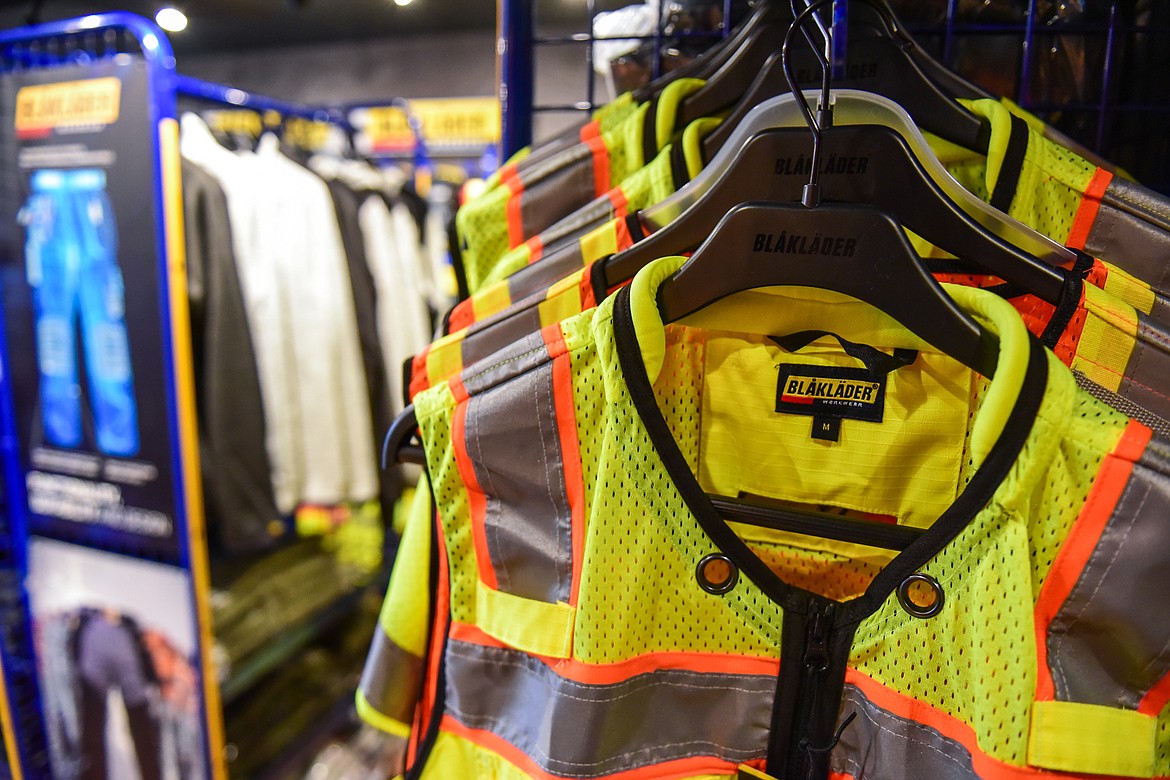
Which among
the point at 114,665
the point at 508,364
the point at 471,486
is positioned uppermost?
the point at 508,364

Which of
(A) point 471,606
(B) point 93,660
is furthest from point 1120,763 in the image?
(B) point 93,660

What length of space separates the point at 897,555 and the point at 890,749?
14cm

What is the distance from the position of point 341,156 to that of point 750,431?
1768 millimetres

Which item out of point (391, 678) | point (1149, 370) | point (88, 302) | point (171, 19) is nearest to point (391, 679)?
point (391, 678)

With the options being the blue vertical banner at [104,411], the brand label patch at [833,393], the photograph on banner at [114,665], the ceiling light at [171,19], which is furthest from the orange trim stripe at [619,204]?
the ceiling light at [171,19]

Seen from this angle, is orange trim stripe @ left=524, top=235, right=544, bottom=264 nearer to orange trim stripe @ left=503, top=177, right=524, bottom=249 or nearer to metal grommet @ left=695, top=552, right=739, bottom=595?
orange trim stripe @ left=503, top=177, right=524, bottom=249

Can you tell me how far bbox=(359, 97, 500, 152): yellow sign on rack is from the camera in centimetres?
374

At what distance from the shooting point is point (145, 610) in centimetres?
140

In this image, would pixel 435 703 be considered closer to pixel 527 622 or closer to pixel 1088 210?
pixel 527 622

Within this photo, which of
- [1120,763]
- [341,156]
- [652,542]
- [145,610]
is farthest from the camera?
[341,156]

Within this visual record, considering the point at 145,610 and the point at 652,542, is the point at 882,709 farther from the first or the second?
the point at 145,610

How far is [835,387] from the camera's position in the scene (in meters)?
0.56

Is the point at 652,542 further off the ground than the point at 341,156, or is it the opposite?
the point at 341,156

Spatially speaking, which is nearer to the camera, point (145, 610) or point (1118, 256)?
point (1118, 256)
